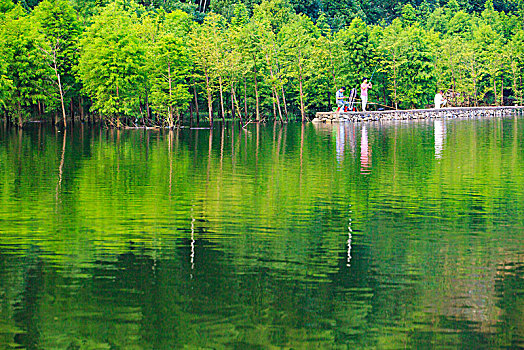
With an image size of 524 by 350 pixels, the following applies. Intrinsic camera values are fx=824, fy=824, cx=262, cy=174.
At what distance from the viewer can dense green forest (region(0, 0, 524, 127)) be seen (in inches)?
2309

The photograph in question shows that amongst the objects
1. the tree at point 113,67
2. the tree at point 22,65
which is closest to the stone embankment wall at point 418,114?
the tree at point 113,67

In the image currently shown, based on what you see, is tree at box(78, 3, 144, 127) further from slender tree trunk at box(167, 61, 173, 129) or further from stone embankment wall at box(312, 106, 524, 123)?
stone embankment wall at box(312, 106, 524, 123)

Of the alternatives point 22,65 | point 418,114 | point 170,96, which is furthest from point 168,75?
point 418,114

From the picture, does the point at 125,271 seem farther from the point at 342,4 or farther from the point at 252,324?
the point at 342,4

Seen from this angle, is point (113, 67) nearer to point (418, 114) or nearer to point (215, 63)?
point (215, 63)

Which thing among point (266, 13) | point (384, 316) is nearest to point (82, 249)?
point (384, 316)

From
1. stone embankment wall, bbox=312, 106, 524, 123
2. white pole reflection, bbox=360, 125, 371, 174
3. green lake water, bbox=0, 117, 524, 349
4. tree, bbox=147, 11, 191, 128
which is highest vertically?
tree, bbox=147, 11, 191, 128

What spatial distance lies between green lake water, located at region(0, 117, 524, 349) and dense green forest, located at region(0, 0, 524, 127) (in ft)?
108

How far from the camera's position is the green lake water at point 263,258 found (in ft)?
31.7

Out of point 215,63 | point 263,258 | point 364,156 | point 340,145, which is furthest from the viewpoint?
point 215,63

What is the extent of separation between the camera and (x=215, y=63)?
64438 millimetres

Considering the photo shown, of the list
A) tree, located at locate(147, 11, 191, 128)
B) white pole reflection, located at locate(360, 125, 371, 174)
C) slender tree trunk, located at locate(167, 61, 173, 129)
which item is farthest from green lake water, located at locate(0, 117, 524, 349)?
tree, located at locate(147, 11, 191, 128)

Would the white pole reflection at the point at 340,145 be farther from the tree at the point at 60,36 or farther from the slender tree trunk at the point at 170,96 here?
the tree at the point at 60,36

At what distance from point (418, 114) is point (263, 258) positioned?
2453 inches
